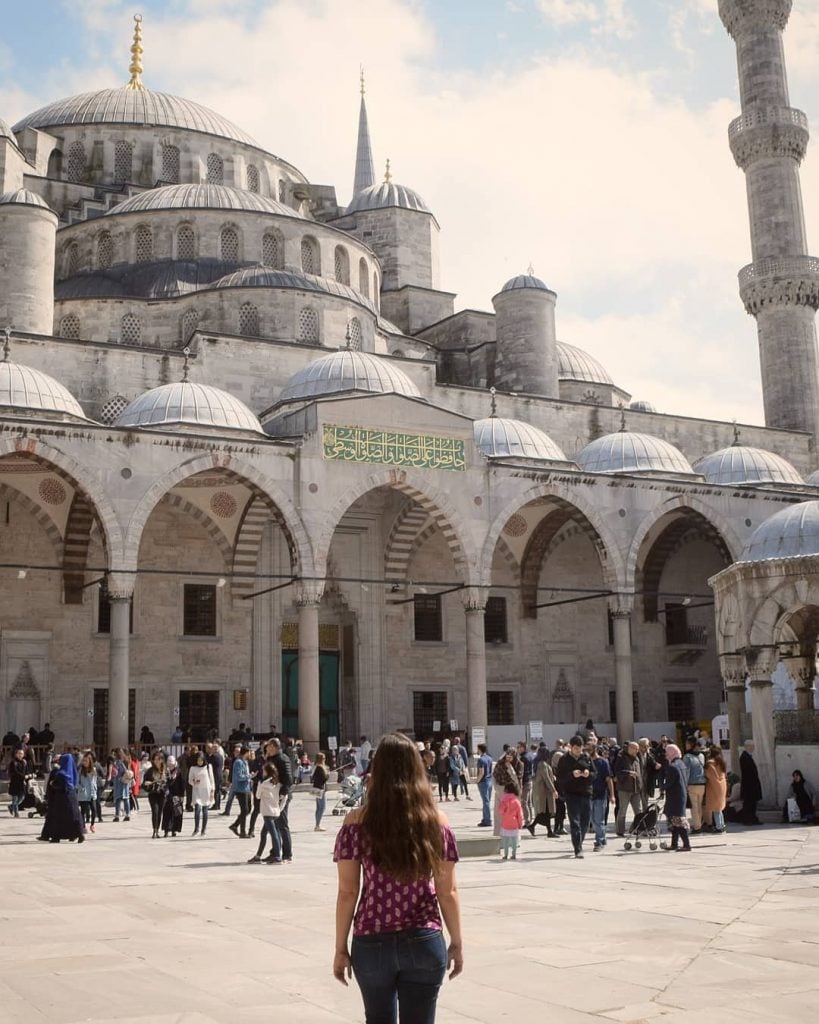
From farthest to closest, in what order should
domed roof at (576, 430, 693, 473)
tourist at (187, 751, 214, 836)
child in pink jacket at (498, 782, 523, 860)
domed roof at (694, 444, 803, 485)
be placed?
1. domed roof at (694, 444, 803, 485)
2. domed roof at (576, 430, 693, 473)
3. tourist at (187, 751, 214, 836)
4. child in pink jacket at (498, 782, 523, 860)

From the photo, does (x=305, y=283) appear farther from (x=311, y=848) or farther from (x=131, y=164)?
(x=311, y=848)

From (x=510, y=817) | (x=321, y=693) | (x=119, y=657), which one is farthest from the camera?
(x=321, y=693)

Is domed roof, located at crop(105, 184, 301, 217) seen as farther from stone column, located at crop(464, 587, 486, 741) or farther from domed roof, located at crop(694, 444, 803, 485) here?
domed roof, located at crop(694, 444, 803, 485)

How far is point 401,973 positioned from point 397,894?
18 cm

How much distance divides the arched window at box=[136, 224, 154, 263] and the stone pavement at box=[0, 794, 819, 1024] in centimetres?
1681

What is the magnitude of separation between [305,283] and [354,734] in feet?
28.5

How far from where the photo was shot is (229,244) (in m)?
24.5

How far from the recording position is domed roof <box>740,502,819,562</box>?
12664 millimetres

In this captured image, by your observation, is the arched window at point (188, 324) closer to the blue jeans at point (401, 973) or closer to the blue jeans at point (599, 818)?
the blue jeans at point (599, 818)

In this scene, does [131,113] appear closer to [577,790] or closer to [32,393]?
[32,393]

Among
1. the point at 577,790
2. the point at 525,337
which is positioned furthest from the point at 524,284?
the point at 577,790

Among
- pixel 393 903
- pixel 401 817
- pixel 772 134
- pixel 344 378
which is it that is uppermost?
pixel 772 134

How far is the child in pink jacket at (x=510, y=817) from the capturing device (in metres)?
9.12

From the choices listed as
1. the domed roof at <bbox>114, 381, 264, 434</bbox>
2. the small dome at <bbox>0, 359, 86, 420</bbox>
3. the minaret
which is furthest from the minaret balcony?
the small dome at <bbox>0, 359, 86, 420</bbox>
